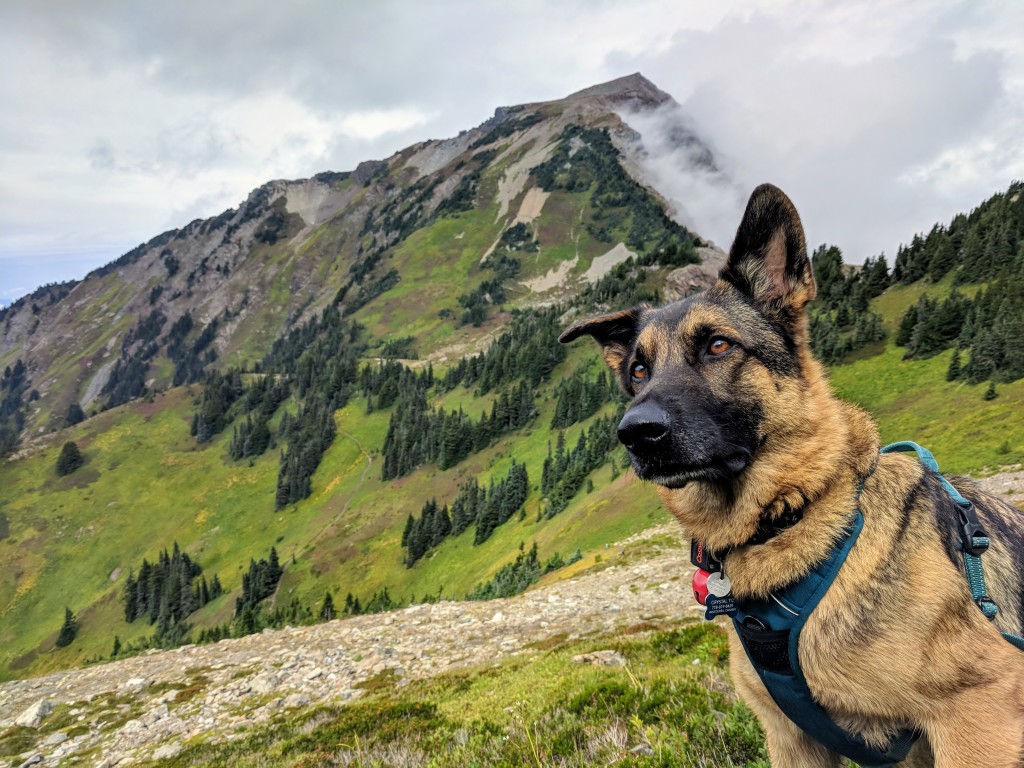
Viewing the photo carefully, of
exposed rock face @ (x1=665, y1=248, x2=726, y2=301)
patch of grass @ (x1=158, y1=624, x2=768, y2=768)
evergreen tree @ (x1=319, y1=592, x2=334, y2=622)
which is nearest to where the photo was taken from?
patch of grass @ (x1=158, y1=624, x2=768, y2=768)

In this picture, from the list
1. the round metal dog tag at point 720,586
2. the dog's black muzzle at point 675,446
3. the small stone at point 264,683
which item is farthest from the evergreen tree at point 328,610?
the dog's black muzzle at point 675,446

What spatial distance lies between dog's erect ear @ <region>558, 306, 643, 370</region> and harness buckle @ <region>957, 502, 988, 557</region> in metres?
2.49

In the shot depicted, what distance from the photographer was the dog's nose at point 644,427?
301 centimetres

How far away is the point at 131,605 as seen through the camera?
109625 mm

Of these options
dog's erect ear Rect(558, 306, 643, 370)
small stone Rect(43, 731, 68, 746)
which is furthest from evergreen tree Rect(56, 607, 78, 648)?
dog's erect ear Rect(558, 306, 643, 370)

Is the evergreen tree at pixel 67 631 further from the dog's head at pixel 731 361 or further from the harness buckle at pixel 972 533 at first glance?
the harness buckle at pixel 972 533

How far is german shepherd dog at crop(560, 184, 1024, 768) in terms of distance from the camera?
9.11ft

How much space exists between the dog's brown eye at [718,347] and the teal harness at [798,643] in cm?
131

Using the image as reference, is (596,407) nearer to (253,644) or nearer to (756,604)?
(253,644)

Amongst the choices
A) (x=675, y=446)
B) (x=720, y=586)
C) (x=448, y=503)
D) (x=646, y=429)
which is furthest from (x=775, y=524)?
(x=448, y=503)

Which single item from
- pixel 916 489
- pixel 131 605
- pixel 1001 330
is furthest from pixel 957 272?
pixel 131 605

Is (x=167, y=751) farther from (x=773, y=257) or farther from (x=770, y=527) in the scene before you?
(x=773, y=257)

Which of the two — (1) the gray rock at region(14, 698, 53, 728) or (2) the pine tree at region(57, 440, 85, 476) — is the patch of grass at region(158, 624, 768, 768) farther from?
(2) the pine tree at region(57, 440, 85, 476)

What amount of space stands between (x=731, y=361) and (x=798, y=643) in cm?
182
